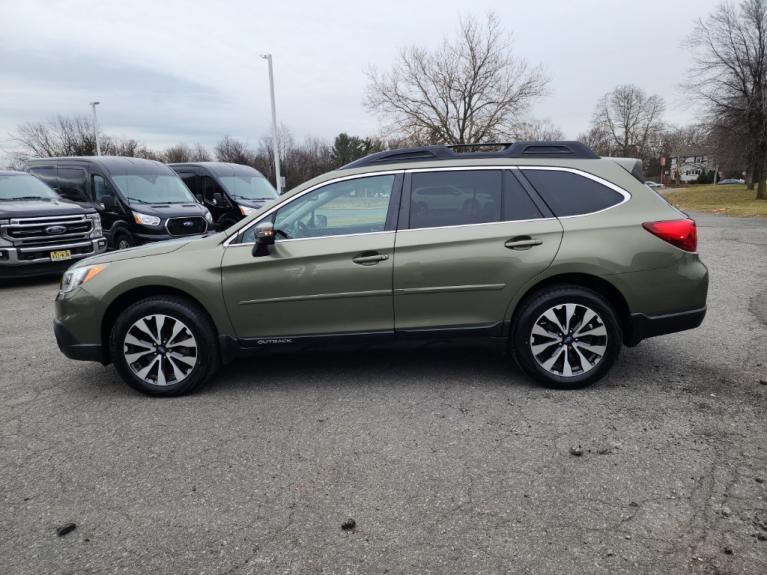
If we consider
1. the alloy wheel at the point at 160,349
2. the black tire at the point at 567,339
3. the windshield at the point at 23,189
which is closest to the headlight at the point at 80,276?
the alloy wheel at the point at 160,349

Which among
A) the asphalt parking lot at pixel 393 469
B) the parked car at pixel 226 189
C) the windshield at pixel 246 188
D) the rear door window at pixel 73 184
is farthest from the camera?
the windshield at pixel 246 188

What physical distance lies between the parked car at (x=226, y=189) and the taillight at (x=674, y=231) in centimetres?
1129

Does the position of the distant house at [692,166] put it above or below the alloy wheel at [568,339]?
above

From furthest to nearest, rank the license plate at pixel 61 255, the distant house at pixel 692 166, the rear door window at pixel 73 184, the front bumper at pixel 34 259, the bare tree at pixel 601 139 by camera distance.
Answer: the distant house at pixel 692 166, the bare tree at pixel 601 139, the rear door window at pixel 73 184, the license plate at pixel 61 255, the front bumper at pixel 34 259

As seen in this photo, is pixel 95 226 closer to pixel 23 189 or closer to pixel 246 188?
pixel 23 189

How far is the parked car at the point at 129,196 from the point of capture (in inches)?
426

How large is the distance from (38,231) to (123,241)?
1.91 metres

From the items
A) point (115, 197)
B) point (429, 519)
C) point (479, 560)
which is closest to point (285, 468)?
point (429, 519)

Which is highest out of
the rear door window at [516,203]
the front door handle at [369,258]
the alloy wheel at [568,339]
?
the rear door window at [516,203]

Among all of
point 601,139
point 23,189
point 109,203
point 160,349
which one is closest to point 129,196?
point 109,203

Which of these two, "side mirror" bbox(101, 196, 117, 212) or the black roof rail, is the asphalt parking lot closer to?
the black roof rail

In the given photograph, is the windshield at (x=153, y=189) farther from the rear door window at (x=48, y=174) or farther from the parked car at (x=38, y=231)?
the rear door window at (x=48, y=174)

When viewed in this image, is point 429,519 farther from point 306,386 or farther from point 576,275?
point 576,275

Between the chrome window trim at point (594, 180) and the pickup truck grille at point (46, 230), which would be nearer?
the chrome window trim at point (594, 180)
